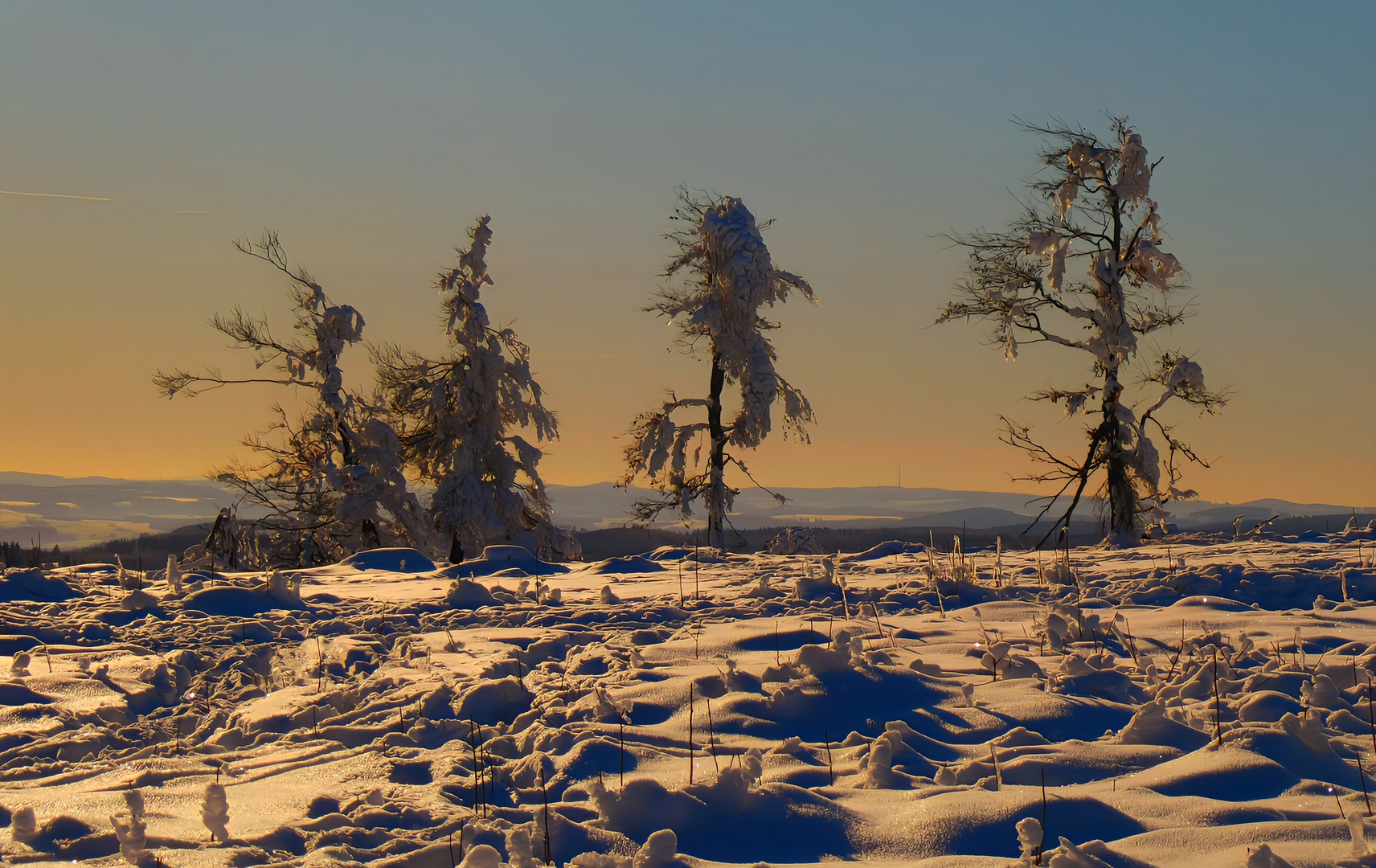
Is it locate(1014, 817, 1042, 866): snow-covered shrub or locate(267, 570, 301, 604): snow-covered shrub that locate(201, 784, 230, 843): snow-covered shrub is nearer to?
locate(1014, 817, 1042, 866): snow-covered shrub

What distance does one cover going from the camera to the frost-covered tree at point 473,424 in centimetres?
2167

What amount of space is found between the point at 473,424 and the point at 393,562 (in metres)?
10.2

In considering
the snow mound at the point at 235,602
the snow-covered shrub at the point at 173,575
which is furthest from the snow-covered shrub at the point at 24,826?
the snow-covered shrub at the point at 173,575

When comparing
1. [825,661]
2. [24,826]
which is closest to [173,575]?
[24,826]

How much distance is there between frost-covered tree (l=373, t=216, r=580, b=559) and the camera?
21672mm

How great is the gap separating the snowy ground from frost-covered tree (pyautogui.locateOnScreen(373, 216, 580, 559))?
13.2 meters

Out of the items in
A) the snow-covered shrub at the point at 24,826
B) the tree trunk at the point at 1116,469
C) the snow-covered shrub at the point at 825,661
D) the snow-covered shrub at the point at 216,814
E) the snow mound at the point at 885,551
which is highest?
the tree trunk at the point at 1116,469

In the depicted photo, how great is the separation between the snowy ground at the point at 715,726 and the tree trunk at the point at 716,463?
42.0ft

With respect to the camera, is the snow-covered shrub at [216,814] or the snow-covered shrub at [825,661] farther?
the snow-covered shrub at [825,661]

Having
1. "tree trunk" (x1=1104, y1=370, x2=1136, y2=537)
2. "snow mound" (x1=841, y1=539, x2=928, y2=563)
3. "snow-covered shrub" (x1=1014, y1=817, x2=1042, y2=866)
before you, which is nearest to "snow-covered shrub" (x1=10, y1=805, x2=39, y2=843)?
"snow-covered shrub" (x1=1014, y1=817, x2=1042, y2=866)

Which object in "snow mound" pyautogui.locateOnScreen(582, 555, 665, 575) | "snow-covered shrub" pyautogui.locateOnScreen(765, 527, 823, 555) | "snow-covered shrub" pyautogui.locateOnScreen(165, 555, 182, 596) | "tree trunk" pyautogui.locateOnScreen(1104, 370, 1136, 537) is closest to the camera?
"snow-covered shrub" pyautogui.locateOnScreen(165, 555, 182, 596)

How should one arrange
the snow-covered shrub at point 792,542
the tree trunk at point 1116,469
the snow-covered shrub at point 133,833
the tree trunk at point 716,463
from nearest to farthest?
the snow-covered shrub at point 133,833, the tree trunk at point 1116,469, the snow-covered shrub at point 792,542, the tree trunk at point 716,463

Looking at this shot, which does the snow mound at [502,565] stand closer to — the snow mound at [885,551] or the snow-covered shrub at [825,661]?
the snow mound at [885,551]

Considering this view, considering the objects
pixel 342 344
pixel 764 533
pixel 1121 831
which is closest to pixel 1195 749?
pixel 1121 831
